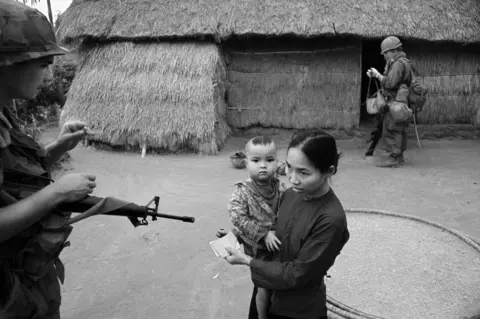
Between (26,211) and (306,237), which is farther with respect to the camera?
(306,237)

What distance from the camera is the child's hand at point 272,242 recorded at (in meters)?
1.71

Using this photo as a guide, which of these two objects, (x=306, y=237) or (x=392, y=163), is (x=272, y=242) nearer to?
(x=306, y=237)

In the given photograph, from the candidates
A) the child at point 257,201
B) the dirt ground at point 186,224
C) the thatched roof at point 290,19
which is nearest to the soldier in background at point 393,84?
the dirt ground at point 186,224

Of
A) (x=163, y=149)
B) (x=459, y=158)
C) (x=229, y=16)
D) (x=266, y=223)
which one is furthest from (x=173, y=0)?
(x=266, y=223)

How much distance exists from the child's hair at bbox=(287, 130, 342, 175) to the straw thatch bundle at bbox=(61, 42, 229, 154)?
548 cm

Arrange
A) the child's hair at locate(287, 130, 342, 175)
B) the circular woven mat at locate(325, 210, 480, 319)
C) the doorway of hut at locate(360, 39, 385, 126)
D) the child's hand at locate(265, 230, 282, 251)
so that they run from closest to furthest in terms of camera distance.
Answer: the child's hair at locate(287, 130, 342, 175), the child's hand at locate(265, 230, 282, 251), the circular woven mat at locate(325, 210, 480, 319), the doorway of hut at locate(360, 39, 385, 126)

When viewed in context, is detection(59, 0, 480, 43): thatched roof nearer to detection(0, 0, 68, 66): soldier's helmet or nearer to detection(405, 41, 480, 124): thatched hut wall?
detection(405, 41, 480, 124): thatched hut wall

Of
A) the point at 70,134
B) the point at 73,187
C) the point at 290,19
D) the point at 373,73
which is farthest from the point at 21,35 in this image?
the point at 290,19

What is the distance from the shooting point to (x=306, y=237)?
1.48m

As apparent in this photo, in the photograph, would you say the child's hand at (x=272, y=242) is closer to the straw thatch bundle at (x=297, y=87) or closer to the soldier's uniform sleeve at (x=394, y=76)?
the soldier's uniform sleeve at (x=394, y=76)

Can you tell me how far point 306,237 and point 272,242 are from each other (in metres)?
0.27

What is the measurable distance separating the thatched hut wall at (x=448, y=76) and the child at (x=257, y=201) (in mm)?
6628

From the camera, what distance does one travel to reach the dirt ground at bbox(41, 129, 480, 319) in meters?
2.85

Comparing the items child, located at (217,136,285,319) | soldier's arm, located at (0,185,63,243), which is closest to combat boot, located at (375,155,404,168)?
child, located at (217,136,285,319)
